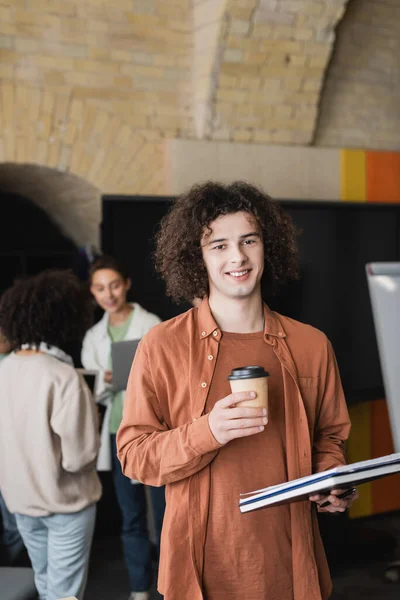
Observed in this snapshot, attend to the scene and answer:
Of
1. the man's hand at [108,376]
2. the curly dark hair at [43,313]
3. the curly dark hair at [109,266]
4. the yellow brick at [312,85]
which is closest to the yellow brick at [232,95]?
the yellow brick at [312,85]

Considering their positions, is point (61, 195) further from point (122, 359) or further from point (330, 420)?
point (330, 420)

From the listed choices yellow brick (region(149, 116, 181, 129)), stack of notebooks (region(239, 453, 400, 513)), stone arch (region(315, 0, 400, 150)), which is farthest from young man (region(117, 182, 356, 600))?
stone arch (region(315, 0, 400, 150))

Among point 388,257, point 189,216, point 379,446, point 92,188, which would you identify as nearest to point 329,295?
point 388,257

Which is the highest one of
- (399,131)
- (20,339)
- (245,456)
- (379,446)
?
(399,131)

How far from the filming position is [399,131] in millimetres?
5602

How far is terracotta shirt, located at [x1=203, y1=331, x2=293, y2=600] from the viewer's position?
5.66 ft

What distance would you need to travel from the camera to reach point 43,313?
2.62 metres

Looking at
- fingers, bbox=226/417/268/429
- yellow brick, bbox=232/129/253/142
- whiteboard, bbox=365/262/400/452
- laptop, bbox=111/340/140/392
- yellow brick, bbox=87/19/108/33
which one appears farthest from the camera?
yellow brick, bbox=232/129/253/142

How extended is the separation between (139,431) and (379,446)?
402cm

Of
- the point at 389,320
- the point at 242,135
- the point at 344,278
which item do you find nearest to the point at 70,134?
the point at 242,135

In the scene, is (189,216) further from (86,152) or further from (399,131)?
(399,131)

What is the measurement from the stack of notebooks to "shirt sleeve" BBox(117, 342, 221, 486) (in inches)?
6.0

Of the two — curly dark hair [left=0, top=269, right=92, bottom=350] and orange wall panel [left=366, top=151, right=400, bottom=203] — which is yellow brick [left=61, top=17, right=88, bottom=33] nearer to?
orange wall panel [left=366, top=151, right=400, bottom=203]

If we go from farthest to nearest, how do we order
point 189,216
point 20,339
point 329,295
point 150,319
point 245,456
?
1. point 329,295
2. point 150,319
3. point 20,339
4. point 189,216
5. point 245,456
